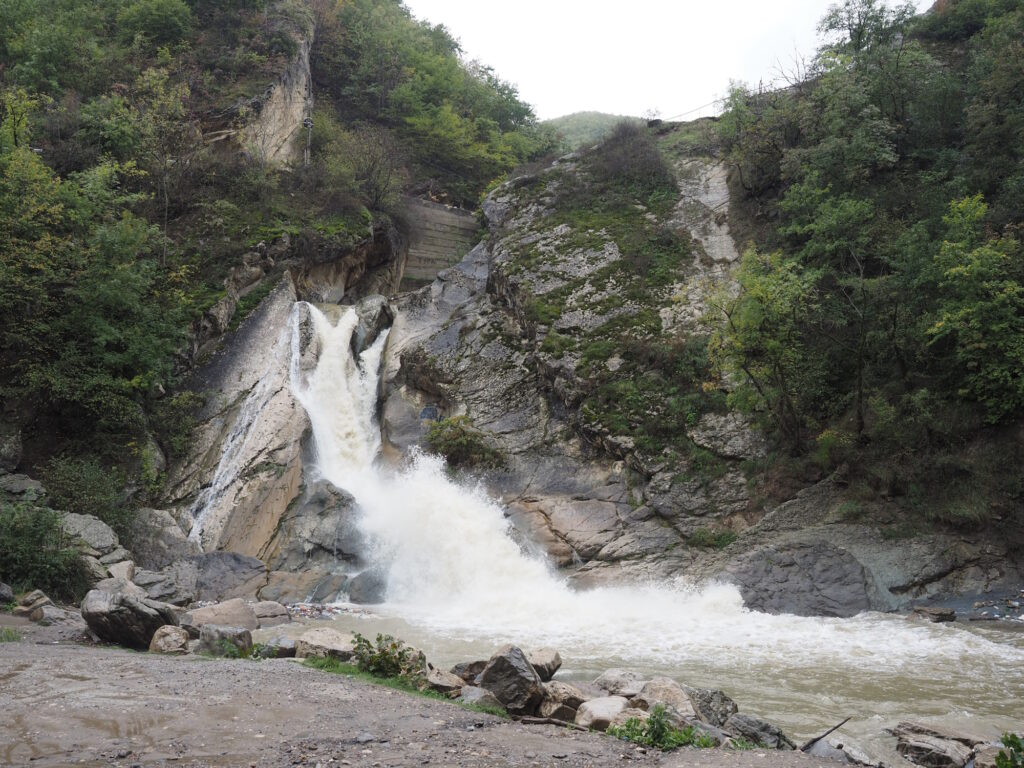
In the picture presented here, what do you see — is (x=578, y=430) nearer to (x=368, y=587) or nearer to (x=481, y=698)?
(x=368, y=587)

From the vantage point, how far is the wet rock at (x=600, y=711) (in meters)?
7.47

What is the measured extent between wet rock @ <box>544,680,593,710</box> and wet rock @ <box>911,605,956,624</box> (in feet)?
32.1

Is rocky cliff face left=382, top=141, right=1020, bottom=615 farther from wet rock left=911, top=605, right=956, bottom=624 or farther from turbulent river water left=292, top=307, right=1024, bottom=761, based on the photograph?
turbulent river water left=292, top=307, right=1024, bottom=761

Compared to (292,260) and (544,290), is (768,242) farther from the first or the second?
(292,260)

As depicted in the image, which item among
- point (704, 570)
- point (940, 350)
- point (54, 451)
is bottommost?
point (704, 570)

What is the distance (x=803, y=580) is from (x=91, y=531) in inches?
697

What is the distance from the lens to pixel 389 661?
9312 millimetres

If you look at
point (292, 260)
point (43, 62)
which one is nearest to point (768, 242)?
point (292, 260)

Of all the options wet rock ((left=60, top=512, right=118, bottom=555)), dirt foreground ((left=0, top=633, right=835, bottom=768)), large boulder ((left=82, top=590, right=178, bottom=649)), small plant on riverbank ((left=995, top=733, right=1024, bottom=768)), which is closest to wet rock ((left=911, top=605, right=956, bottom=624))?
dirt foreground ((left=0, top=633, right=835, bottom=768))

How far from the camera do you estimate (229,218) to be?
28859mm

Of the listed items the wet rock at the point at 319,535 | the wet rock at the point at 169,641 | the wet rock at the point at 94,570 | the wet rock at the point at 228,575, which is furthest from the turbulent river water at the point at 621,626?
the wet rock at the point at 94,570

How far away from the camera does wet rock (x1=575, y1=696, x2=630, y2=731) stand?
747cm

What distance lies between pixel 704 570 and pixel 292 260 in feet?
70.7

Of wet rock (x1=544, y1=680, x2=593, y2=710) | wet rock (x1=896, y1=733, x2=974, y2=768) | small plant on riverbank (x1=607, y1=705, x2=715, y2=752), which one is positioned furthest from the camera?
wet rock (x1=544, y1=680, x2=593, y2=710)
